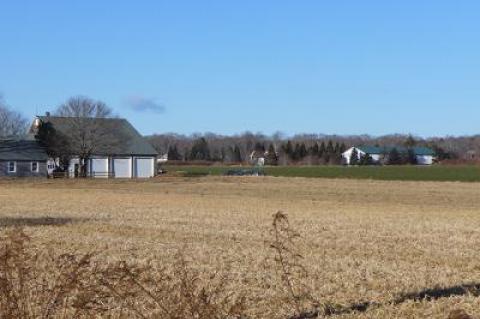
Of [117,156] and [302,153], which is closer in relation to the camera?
[117,156]

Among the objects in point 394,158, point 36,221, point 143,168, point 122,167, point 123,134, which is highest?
point 123,134

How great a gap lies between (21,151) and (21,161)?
1.48 metres

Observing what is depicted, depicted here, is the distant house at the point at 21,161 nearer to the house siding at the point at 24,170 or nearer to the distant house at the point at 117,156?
the house siding at the point at 24,170

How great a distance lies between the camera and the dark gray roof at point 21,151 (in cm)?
8694

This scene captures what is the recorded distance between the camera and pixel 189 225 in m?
23.8

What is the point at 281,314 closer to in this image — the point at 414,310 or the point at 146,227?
the point at 414,310

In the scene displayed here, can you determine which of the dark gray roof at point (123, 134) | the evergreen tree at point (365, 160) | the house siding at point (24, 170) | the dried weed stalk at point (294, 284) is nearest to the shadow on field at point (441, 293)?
the dried weed stalk at point (294, 284)

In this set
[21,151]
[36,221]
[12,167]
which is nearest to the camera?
[36,221]

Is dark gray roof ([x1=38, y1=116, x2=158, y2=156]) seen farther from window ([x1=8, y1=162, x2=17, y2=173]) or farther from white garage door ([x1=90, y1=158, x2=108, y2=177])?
window ([x1=8, y1=162, x2=17, y2=173])

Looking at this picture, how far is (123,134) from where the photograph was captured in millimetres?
96875

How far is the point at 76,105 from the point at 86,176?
10693mm

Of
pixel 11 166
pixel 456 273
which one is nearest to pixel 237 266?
pixel 456 273

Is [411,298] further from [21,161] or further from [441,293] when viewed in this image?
[21,161]

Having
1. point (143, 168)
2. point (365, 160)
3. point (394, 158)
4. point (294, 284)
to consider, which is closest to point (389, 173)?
point (143, 168)
